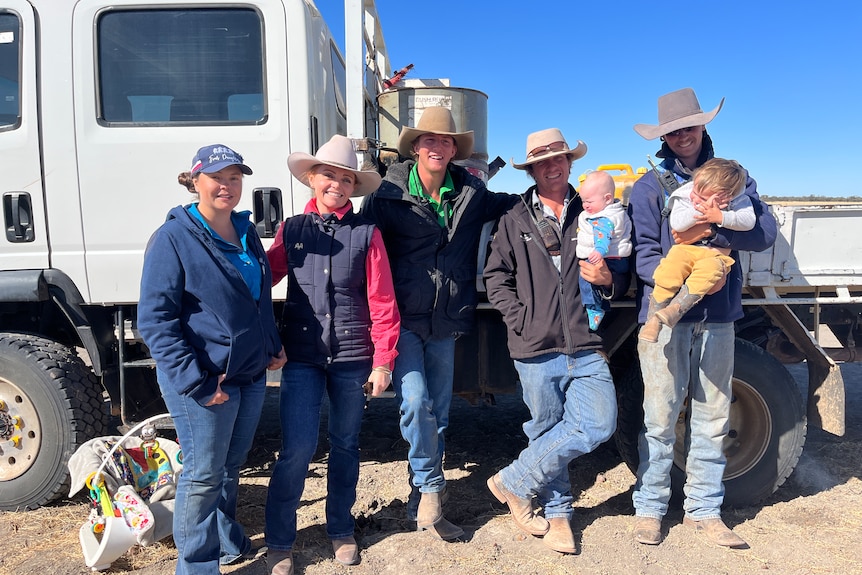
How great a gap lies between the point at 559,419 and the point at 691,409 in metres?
0.66

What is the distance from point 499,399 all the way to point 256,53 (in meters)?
3.63

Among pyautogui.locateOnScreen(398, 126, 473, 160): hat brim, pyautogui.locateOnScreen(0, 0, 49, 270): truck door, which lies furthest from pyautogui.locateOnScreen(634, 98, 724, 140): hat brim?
pyautogui.locateOnScreen(0, 0, 49, 270): truck door

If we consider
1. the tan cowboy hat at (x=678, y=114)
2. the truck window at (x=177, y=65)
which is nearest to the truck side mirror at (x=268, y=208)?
the truck window at (x=177, y=65)

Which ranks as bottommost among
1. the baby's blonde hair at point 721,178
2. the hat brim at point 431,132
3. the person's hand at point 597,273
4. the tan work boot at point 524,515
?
the tan work boot at point 524,515

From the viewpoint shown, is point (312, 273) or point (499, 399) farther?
point (499, 399)

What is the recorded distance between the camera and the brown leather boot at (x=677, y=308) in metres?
2.46

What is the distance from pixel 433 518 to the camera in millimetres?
2738

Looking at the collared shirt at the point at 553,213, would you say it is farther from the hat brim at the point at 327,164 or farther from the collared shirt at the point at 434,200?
the hat brim at the point at 327,164

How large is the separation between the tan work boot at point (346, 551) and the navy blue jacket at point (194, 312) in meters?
0.94

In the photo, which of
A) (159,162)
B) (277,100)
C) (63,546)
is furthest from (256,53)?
(63,546)

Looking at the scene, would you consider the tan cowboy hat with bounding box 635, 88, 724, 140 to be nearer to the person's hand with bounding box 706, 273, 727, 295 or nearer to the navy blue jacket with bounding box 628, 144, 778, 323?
the navy blue jacket with bounding box 628, 144, 778, 323

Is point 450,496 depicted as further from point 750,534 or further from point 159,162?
point 159,162

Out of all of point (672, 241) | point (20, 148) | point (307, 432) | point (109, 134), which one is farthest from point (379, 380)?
point (20, 148)

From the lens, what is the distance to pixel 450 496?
132 inches
